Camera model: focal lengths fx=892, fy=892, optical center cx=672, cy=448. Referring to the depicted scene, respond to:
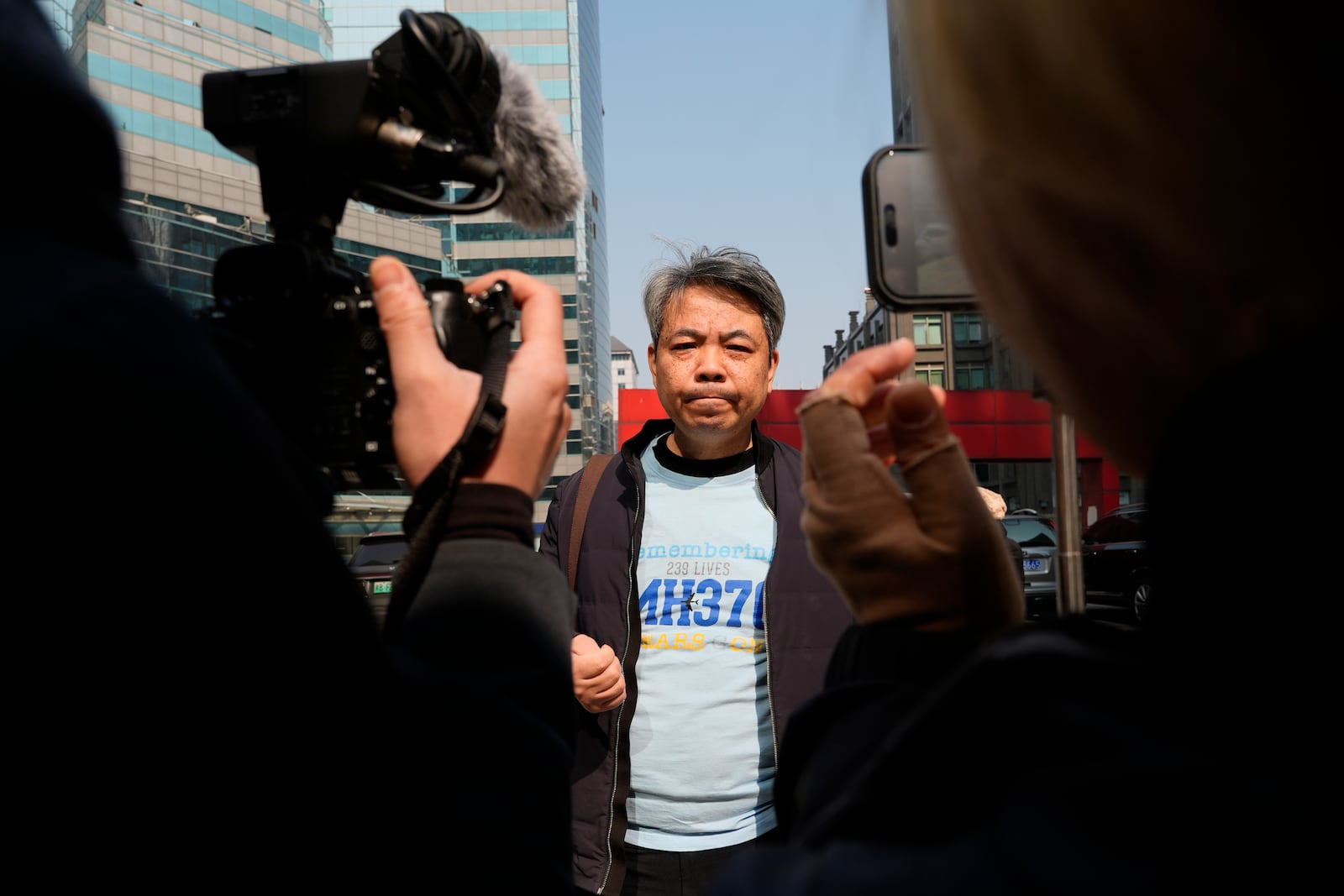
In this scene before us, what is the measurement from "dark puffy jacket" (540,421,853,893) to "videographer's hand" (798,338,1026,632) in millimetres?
1440

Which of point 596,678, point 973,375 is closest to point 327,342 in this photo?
point 596,678

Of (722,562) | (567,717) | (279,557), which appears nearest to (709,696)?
(722,562)

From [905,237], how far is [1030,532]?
12.4 m

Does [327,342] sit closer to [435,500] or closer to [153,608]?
[435,500]

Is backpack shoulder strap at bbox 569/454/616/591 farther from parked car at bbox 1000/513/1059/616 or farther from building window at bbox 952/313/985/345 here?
building window at bbox 952/313/985/345

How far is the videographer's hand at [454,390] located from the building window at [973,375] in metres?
48.5

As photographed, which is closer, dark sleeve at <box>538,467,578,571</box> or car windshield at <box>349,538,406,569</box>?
dark sleeve at <box>538,467,578,571</box>

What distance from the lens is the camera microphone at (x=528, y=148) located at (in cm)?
134

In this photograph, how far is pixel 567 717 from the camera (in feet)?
2.98

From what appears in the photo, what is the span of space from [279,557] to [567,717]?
1.28 ft

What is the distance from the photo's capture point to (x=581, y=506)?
8.98 ft

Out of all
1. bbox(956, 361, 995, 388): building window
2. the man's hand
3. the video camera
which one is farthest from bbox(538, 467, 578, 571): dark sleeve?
bbox(956, 361, 995, 388): building window

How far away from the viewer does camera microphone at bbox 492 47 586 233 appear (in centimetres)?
134

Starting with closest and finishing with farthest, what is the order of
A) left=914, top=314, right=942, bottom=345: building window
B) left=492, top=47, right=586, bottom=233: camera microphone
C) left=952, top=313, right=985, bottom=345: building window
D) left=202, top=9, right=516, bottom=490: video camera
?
1. left=202, top=9, right=516, bottom=490: video camera
2. left=492, top=47, right=586, bottom=233: camera microphone
3. left=914, top=314, right=942, bottom=345: building window
4. left=952, top=313, right=985, bottom=345: building window
